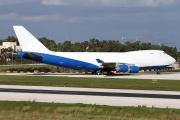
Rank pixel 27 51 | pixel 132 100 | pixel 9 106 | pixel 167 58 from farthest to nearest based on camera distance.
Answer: pixel 167 58 → pixel 27 51 → pixel 132 100 → pixel 9 106

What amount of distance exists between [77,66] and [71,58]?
1.69 meters

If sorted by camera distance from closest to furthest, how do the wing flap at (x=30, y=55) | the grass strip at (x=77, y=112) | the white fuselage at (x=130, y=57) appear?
1. the grass strip at (x=77, y=112)
2. the wing flap at (x=30, y=55)
3. the white fuselage at (x=130, y=57)

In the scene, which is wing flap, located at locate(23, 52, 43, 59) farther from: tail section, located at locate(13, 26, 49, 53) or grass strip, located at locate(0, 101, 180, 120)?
grass strip, located at locate(0, 101, 180, 120)

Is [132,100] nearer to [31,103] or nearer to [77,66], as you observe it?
[31,103]

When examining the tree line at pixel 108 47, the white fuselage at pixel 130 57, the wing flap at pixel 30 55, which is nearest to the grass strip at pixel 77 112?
the wing flap at pixel 30 55

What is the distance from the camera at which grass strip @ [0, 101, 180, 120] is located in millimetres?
16000

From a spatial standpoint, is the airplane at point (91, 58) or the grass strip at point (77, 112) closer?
the grass strip at point (77, 112)

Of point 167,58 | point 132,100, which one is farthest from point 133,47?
point 132,100

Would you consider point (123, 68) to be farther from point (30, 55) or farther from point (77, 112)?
point (77, 112)

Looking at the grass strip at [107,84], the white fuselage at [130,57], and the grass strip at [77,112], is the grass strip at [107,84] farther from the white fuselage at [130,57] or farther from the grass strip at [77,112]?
the white fuselage at [130,57]

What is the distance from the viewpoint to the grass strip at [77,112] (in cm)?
1600

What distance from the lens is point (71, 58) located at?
61438 mm

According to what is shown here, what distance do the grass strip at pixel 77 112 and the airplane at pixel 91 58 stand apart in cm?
3938

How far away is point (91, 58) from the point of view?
62.6 meters
